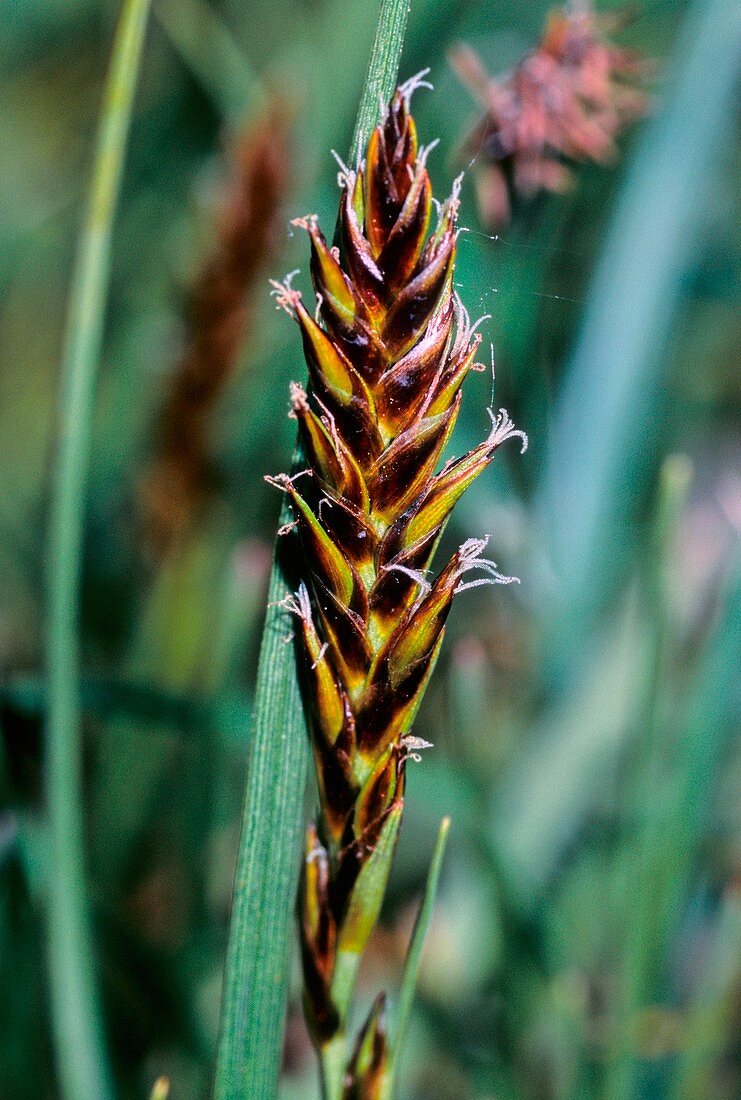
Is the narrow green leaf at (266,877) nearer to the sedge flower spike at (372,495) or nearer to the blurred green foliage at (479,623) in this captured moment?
the sedge flower spike at (372,495)

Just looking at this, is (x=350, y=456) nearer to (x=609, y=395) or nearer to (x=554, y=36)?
(x=554, y=36)

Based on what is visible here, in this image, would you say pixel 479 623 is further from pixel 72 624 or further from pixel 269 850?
pixel 269 850

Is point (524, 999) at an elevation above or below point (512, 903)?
below

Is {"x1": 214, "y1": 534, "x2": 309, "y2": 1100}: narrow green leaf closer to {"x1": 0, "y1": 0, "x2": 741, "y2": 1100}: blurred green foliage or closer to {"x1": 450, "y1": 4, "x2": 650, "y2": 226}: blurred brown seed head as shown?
{"x1": 0, "y1": 0, "x2": 741, "y2": 1100}: blurred green foliage

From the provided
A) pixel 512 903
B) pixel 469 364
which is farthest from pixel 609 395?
pixel 469 364

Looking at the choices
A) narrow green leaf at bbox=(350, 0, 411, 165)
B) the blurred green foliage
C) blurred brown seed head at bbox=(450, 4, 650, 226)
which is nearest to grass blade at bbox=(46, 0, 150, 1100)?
the blurred green foliage

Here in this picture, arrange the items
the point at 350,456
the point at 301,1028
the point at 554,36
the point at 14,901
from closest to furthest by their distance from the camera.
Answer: the point at 350,456, the point at 14,901, the point at 554,36, the point at 301,1028
